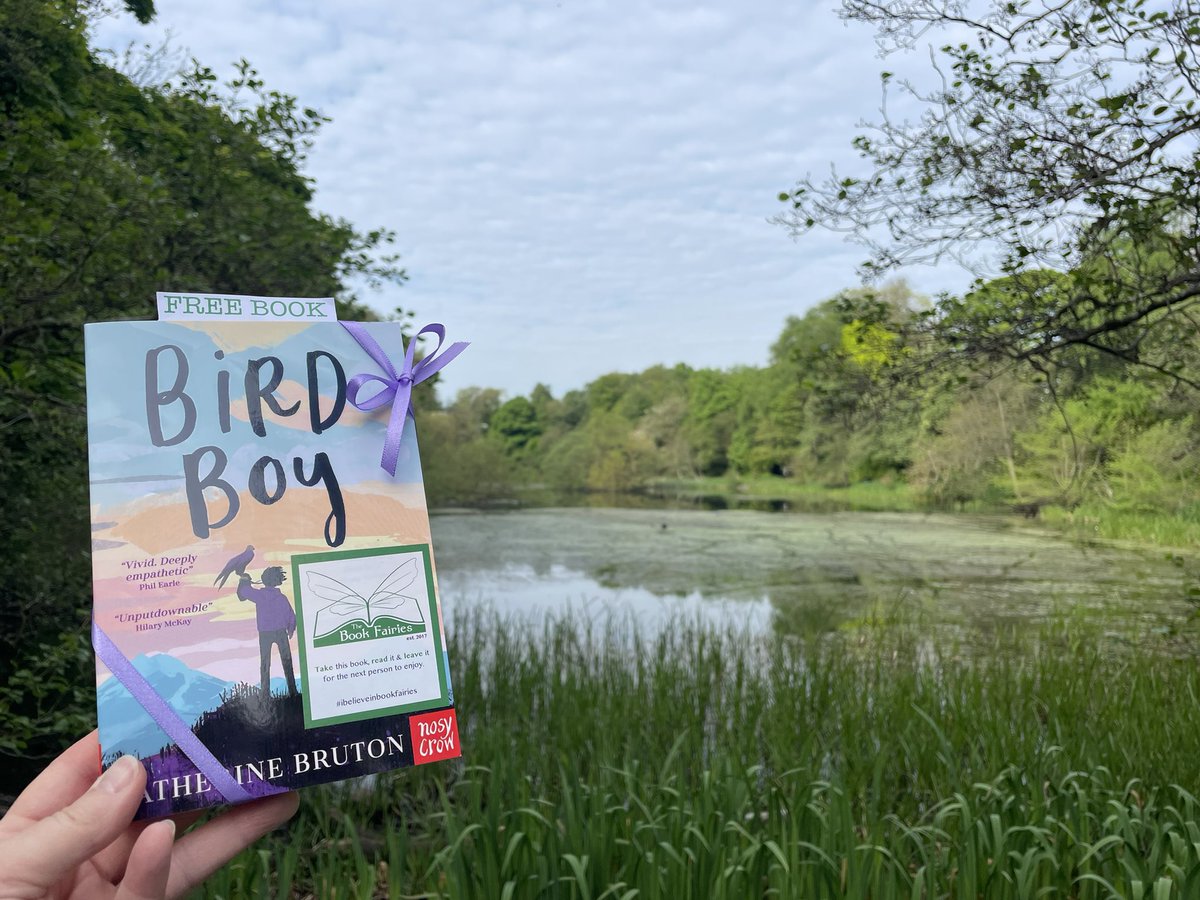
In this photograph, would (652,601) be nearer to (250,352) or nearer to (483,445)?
(250,352)

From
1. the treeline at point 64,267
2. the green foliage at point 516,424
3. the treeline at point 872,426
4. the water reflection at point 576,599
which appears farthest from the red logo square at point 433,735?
the green foliage at point 516,424

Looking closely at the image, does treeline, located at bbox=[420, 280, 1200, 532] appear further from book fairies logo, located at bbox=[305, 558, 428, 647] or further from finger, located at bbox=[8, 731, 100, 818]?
finger, located at bbox=[8, 731, 100, 818]

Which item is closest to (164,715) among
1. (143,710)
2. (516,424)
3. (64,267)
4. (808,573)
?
(143,710)

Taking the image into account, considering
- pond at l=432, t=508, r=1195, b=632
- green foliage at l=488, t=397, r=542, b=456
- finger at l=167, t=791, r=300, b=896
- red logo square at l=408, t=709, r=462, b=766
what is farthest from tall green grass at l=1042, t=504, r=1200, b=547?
green foliage at l=488, t=397, r=542, b=456

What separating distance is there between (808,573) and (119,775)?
10.4 metres

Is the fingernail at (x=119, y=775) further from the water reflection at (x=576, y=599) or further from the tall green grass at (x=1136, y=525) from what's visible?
the tall green grass at (x=1136, y=525)

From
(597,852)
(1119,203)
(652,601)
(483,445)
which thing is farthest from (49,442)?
(483,445)

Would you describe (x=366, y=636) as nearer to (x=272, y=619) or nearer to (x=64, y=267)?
(x=272, y=619)

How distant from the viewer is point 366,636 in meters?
0.89

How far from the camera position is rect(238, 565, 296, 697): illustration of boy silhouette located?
861 millimetres

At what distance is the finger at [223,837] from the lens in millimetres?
876

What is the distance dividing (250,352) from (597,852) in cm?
153

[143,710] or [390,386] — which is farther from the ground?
[390,386]

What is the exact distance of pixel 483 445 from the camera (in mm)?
25016
